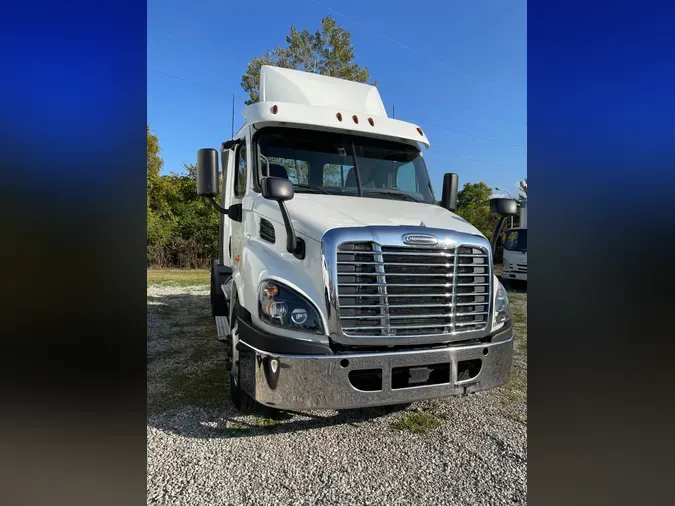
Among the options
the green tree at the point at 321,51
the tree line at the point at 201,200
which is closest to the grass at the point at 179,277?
the tree line at the point at 201,200

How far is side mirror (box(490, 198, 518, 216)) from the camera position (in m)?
3.44

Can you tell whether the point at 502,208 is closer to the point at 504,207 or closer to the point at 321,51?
the point at 504,207

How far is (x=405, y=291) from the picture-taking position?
2824mm

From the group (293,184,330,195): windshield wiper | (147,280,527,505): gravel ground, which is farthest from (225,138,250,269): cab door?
(147,280,527,505): gravel ground

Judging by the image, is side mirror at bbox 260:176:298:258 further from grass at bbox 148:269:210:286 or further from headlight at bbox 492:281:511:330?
grass at bbox 148:269:210:286

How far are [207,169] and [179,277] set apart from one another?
12202 mm

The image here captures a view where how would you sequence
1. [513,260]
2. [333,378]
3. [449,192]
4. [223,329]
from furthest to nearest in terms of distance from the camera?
1. [513,260]
2. [223,329]
3. [449,192]
4. [333,378]

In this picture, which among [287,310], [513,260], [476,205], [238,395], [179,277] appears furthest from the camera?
[476,205]

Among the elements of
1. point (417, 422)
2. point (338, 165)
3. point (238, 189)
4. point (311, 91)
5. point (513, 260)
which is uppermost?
point (311, 91)

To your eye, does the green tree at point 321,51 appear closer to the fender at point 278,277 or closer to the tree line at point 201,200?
the tree line at point 201,200

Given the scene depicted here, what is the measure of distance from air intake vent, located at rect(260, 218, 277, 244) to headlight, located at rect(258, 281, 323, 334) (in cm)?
55

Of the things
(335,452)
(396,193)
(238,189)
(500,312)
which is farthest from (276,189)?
(500,312)
